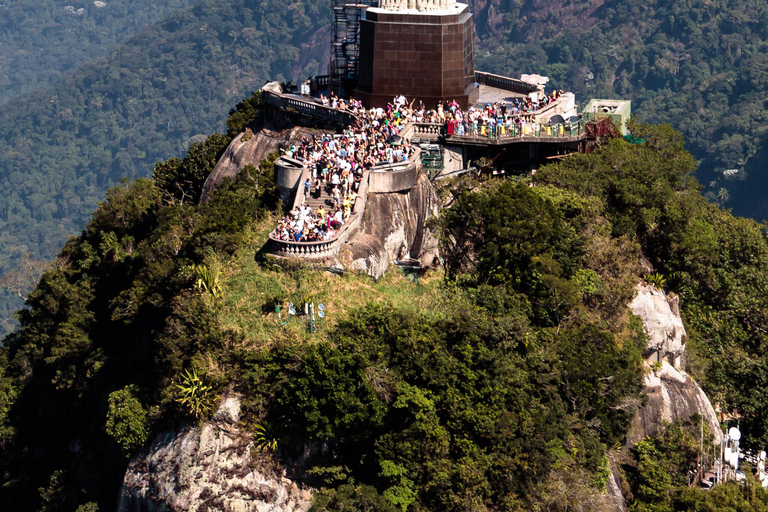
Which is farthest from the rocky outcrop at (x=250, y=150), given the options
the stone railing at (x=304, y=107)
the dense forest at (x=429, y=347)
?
the dense forest at (x=429, y=347)

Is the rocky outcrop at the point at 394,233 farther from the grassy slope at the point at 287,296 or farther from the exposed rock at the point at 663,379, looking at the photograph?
the exposed rock at the point at 663,379

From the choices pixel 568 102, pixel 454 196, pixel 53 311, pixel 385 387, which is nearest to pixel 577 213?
pixel 454 196

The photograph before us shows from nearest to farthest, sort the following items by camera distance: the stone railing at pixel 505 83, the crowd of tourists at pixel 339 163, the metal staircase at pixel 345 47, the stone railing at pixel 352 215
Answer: the stone railing at pixel 352 215, the crowd of tourists at pixel 339 163, the metal staircase at pixel 345 47, the stone railing at pixel 505 83

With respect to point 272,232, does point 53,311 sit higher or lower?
lower

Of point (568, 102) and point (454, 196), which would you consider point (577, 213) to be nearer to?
point (454, 196)

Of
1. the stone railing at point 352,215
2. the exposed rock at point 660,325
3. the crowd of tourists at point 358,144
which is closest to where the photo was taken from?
the stone railing at point 352,215
